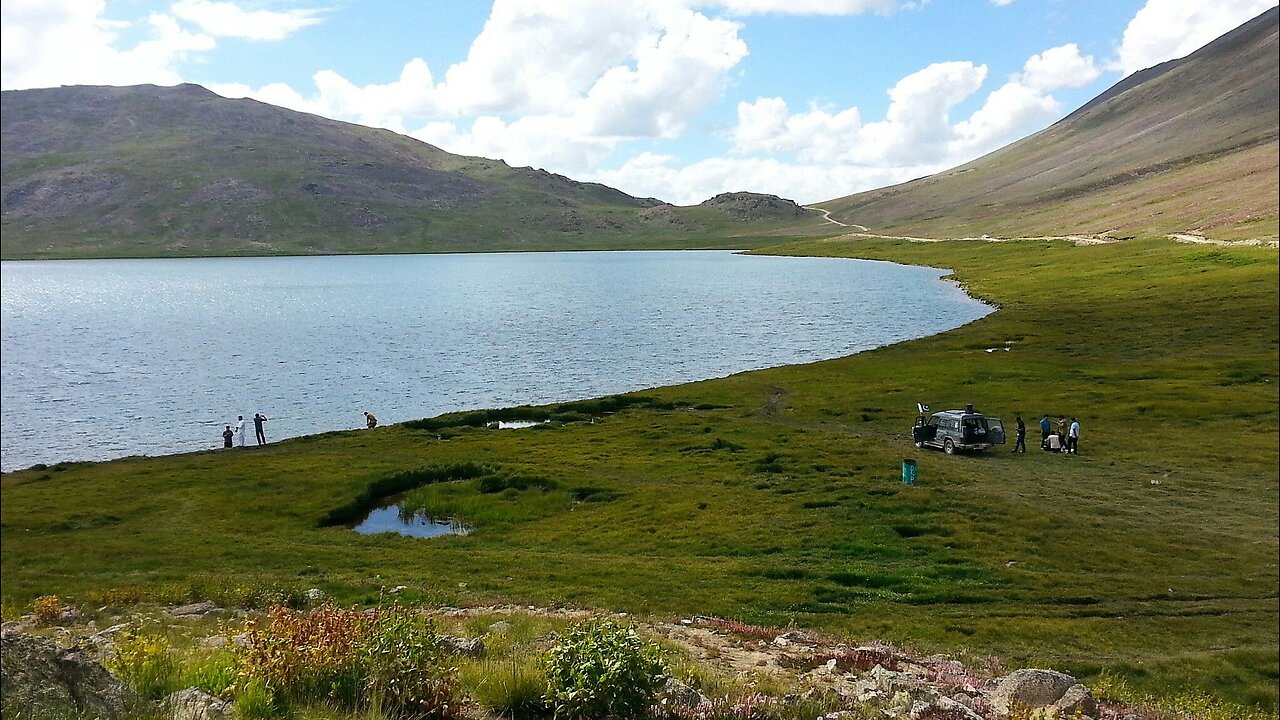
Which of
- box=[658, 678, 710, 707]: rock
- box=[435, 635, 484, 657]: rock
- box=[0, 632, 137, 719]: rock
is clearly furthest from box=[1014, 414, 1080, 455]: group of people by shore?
box=[0, 632, 137, 719]: rock

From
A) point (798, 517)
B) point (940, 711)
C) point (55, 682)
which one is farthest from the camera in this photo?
point (798, 517)

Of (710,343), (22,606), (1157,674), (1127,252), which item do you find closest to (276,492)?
(22,606)

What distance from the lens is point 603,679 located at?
10289mm

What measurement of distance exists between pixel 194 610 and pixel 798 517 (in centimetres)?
2761

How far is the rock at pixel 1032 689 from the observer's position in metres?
15.8

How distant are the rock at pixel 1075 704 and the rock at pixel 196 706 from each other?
14.1 metres

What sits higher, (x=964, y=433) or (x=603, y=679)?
(x=603, y=679)

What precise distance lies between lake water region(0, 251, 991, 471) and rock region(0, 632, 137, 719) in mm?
68844

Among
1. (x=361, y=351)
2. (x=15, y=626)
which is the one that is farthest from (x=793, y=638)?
(x=361, y=351)

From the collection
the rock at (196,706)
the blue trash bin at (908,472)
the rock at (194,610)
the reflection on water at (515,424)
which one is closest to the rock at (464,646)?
the rock at (196,706)

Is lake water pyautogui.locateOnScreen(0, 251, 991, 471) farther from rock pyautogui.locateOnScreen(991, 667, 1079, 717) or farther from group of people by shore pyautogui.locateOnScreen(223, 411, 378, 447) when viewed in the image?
rock pyautogui.locateOnScreen(991, 667, 1079, 717)

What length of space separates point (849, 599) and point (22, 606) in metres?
30.5

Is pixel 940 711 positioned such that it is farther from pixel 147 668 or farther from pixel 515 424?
pixel 515 424

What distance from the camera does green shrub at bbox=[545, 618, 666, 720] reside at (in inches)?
408
